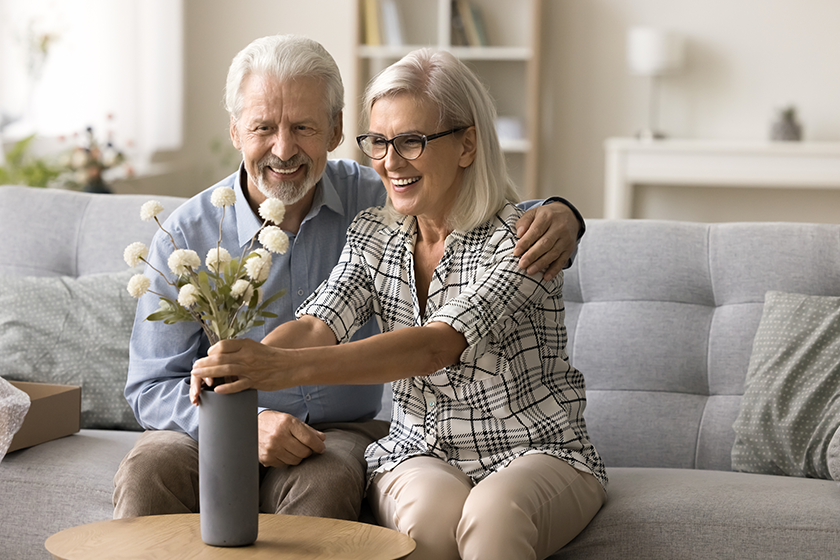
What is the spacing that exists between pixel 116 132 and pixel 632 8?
116 inches

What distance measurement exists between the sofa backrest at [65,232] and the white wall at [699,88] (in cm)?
344

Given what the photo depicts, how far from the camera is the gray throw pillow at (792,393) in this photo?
1.81m

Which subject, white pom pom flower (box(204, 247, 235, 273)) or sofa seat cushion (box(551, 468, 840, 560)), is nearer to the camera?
white pom pom flower (box(204, 247, 235, 273))

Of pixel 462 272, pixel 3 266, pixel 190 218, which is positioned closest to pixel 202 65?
pixel 3 266

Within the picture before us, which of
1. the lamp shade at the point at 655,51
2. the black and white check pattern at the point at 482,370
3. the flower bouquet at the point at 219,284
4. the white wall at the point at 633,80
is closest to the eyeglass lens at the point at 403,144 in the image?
the black and white check pattern at the point at 482,370

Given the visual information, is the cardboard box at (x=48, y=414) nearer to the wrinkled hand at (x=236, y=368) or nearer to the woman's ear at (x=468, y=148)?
the wrinkled hand at (x=236, y=368)

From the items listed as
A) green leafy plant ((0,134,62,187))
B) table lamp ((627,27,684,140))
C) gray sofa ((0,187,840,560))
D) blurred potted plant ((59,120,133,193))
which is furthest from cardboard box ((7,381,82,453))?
table lamp ((627,27,684,140))

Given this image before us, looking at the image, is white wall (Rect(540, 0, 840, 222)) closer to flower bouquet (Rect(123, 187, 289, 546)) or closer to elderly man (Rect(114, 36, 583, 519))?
elderly man (Rect(114, 36, 583, 519))

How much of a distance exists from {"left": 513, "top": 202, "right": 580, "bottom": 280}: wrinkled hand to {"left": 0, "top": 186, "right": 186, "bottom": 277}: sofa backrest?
105 centimetres

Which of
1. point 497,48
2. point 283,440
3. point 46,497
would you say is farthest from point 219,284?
point 497,48

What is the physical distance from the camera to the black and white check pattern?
1.58m

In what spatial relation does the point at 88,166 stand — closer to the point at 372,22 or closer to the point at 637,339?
the point at 372,22

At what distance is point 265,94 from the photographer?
1.72 metres

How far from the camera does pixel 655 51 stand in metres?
4.80
